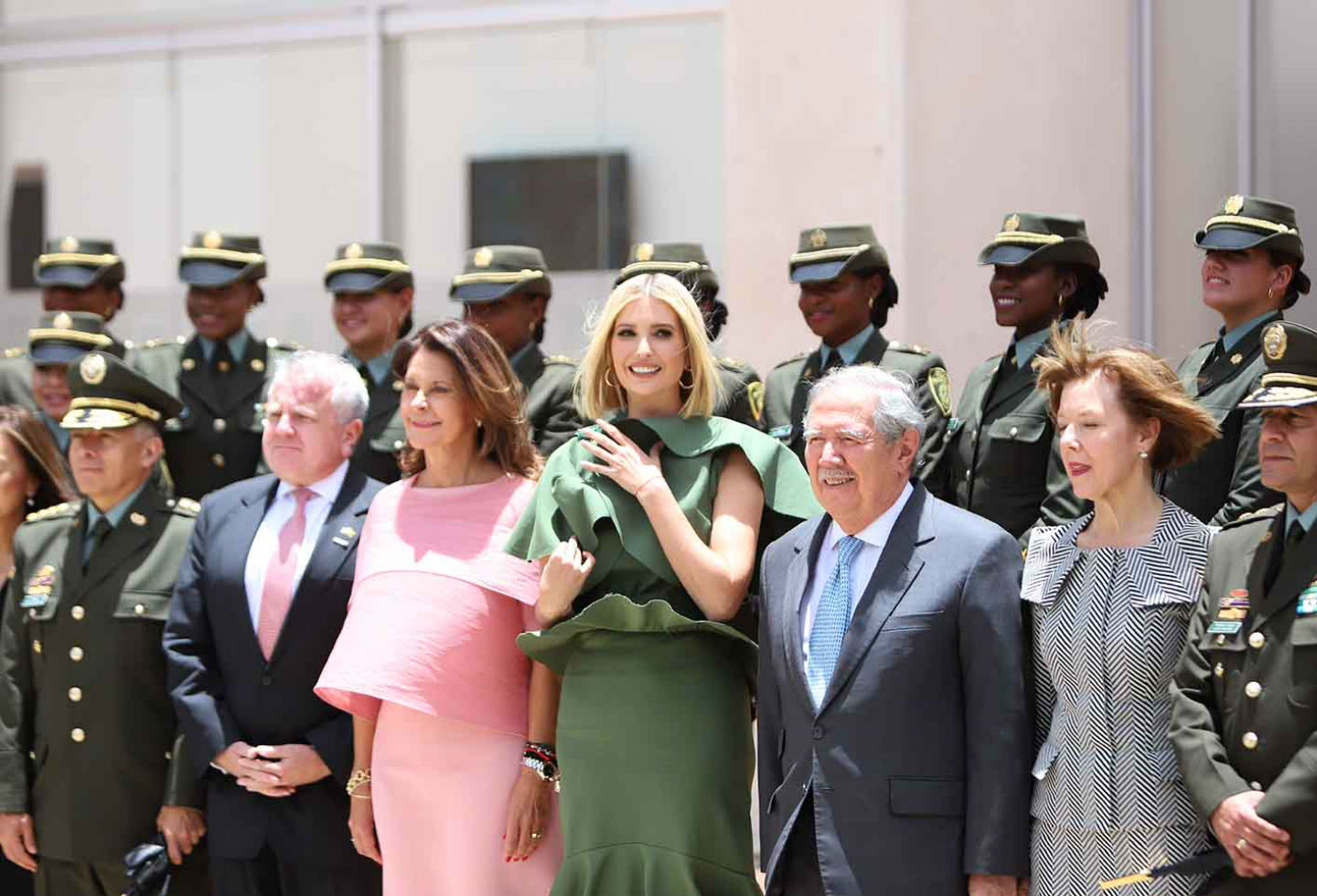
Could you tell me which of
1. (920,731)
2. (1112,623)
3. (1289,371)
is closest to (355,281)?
(920,731)

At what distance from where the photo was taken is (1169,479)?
4.75m

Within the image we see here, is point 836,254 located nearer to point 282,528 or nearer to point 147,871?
point 282,528

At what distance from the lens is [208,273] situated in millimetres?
6680

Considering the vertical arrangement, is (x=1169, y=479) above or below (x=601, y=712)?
above

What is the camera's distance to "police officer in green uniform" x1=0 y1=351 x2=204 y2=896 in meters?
5.25

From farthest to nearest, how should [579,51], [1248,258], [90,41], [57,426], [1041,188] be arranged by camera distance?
[90,41], [579,51], [1041,188], [57,426], [1248,258]

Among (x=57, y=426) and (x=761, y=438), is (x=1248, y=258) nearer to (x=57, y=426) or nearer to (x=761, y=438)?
(x=761, y=438)

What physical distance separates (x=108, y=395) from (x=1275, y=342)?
3.38 m

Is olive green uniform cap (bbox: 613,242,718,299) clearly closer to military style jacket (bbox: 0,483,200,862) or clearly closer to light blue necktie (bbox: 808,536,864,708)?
military style jacket (bbox: 0,483,200,862)

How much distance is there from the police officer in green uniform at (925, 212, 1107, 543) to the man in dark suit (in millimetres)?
1808

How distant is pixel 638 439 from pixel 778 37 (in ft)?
12.1

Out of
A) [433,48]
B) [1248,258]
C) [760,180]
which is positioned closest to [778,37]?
[760,180]

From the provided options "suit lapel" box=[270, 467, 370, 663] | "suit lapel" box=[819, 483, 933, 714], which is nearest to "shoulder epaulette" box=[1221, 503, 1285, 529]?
"suit lapel" box=[819, 483, 933, 714]

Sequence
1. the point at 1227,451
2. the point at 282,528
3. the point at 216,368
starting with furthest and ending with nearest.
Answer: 1. the point at 216,368
2. the point at 282,528
3. the point at 1227,451
